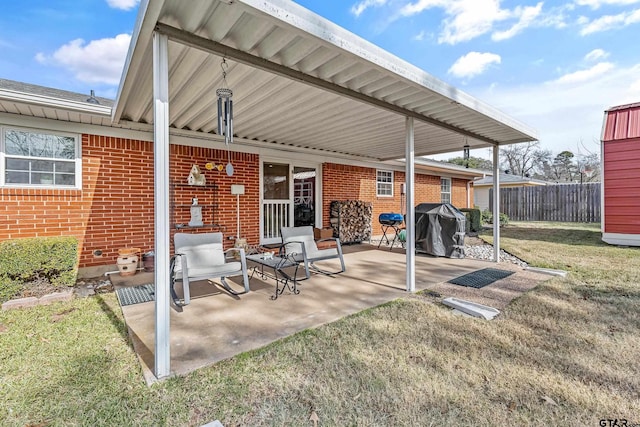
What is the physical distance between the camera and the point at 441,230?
24.2 ft

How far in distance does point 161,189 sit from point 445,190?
13.1m

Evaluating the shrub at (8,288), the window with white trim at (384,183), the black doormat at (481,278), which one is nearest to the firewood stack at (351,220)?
the window with white trim at (384,183)

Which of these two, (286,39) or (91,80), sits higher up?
(91,80)

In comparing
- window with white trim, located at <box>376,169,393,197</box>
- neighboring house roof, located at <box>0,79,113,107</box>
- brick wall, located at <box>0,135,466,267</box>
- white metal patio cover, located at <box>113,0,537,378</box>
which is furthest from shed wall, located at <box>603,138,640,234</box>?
neighboring house roof, located at <box>0,79,113,107</box>

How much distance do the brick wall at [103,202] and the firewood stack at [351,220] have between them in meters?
3.79

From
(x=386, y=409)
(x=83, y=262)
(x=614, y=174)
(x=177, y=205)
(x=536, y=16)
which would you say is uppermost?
(x=536, y=16)

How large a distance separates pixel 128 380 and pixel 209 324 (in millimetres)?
1062

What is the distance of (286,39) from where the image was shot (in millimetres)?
2646

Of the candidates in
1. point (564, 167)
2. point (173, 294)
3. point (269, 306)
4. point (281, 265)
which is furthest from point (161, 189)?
point (564, 167)

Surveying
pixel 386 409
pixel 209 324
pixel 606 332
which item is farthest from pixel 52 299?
pixel 606 332

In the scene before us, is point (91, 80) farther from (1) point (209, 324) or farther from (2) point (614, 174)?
(2) point (614, 174)

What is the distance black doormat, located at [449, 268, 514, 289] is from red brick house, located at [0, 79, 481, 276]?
14.6 feet

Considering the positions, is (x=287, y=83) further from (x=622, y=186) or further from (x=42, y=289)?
(x=622, y=186)

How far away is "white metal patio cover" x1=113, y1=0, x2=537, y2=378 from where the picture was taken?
239 centimetres
